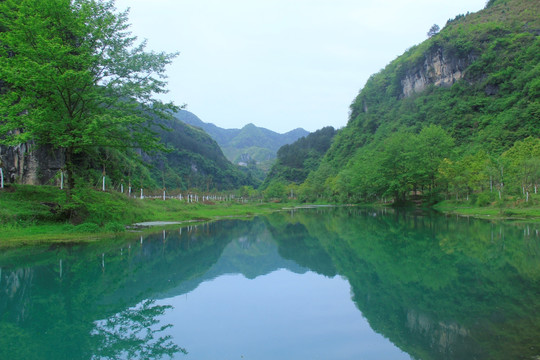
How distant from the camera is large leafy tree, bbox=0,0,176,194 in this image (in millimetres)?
16078

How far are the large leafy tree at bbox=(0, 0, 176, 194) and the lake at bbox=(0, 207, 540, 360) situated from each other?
6177 mm

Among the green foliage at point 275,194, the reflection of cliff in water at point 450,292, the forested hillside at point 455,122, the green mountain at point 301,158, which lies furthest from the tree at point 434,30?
the reflection of cliff in water at point 450,292

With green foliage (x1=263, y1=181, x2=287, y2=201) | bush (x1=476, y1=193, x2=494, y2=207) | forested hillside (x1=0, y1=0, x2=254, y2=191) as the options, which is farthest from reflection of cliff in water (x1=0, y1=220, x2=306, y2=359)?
green foliage (x1=263, y1=181, x2=287, y2=201)

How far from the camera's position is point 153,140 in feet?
65.5

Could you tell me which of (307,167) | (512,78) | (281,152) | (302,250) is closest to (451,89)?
(512,78)

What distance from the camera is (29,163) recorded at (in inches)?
952

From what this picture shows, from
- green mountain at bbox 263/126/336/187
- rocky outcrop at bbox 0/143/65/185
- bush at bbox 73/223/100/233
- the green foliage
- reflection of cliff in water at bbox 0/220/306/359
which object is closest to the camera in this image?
reflection of cliff in water at bbox 0/220/306/359

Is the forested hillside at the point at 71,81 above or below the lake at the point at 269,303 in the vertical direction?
above

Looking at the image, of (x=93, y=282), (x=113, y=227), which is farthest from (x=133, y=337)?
(x=113, y=227)

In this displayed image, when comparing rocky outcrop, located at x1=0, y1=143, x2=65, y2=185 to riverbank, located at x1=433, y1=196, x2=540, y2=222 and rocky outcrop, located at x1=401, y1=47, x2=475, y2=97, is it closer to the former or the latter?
riverbank, located at x1=433, y1=196, x2=540, y2=222

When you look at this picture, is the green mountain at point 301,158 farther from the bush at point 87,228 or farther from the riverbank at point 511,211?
the bush at point 87,228

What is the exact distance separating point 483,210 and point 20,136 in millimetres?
36929

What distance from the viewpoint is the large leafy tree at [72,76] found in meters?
16.1

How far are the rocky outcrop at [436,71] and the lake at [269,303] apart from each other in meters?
98.8
